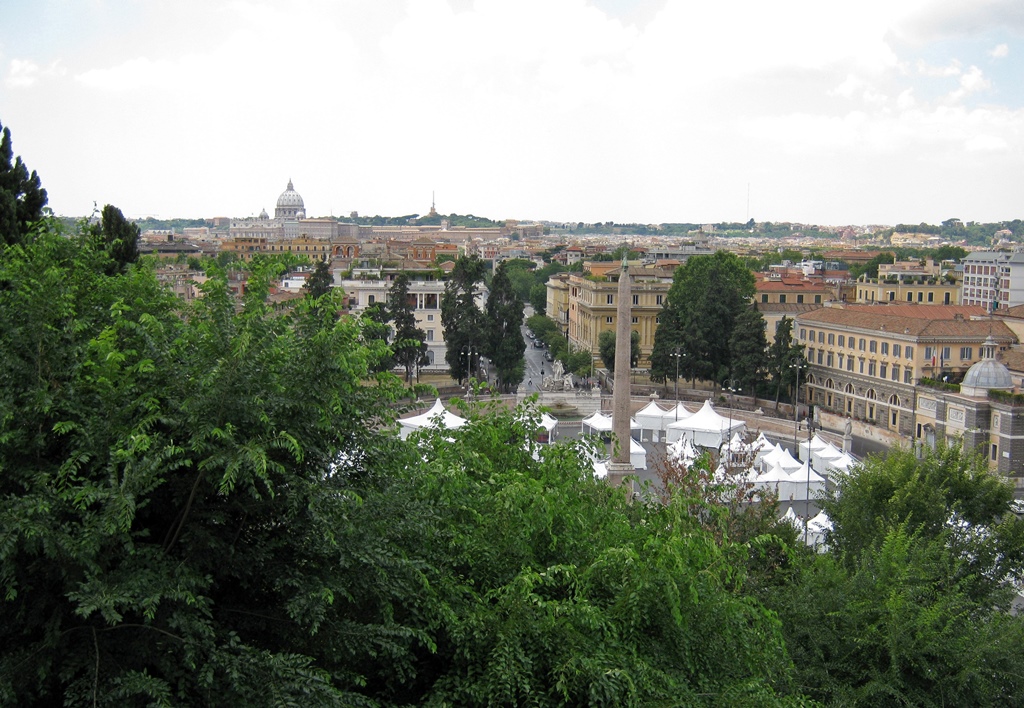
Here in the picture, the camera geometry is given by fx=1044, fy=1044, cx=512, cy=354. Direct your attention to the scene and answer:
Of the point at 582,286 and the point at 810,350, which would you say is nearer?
the point at 810,350

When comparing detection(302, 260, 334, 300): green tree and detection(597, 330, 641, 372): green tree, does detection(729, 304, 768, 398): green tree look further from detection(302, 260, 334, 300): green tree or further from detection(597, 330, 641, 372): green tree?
detection(302, 260, 334, 300): green tree

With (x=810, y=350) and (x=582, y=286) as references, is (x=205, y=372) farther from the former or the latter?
(x=582, y=286)

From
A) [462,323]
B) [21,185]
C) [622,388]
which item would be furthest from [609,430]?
[21,185]

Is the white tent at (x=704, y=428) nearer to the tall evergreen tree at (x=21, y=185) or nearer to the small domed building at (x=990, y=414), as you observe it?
the small domed building at (x=990, y=414)

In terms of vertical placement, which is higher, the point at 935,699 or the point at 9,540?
the point at 9,540

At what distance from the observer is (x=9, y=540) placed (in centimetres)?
579

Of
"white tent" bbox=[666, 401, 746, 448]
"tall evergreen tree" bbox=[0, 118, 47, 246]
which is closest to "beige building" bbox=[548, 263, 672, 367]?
"white tent" bbox=[666, 401, 746, 448]

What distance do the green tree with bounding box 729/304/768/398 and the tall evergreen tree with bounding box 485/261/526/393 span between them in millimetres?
9087

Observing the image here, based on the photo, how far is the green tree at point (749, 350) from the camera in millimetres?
43906

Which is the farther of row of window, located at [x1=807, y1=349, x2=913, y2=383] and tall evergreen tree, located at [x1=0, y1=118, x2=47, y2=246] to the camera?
row of window, located at [x1=807, y1=349, x2=913, y2=383]

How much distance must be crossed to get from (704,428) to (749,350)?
12.1 m

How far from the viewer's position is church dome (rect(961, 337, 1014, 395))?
32875 mm

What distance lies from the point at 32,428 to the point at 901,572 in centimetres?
858

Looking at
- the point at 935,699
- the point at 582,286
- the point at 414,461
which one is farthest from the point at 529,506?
the point at 582,286
